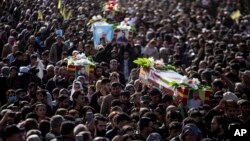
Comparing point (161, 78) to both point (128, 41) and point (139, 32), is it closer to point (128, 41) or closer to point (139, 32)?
point (128, 41)

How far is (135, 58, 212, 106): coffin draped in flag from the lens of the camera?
45.5 feet

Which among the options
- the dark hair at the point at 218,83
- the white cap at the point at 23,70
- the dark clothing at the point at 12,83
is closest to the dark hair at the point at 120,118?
the dark hair at the point at 218,83

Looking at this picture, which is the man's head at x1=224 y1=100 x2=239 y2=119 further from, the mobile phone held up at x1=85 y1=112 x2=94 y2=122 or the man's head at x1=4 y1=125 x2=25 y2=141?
the man's head at x1=4 y1=125 x2=25 y2=141

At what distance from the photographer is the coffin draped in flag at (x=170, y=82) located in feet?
45.5

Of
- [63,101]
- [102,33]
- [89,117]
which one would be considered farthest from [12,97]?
[102,33]

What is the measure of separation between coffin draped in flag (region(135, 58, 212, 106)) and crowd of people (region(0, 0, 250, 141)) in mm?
161

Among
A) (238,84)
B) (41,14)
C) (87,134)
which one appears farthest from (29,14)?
(87,134)

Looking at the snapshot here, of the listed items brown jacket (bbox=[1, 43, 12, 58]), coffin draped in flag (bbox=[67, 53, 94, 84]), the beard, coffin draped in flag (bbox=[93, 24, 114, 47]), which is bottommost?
the beard

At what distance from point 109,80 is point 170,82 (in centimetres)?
112

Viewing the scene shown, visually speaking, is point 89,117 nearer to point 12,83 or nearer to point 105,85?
point 105,85

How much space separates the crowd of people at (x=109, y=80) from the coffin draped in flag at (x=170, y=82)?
0.16 metres

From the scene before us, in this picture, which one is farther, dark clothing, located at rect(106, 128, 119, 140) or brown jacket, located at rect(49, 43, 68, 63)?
brown jacket, located at rect(49, 43, 68, 63)

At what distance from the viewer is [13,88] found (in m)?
15.2

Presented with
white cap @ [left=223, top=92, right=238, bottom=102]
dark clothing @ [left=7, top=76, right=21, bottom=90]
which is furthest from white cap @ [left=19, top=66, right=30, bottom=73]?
white cap @ [left=223, top=92, right=238, bottom=102]
